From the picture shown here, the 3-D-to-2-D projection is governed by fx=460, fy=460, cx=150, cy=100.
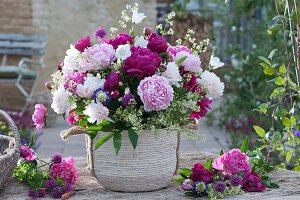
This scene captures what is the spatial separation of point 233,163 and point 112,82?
1.60 feet

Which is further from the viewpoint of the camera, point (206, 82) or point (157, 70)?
point (206, 82)

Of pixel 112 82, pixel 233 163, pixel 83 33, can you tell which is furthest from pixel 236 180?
pixel 83 33

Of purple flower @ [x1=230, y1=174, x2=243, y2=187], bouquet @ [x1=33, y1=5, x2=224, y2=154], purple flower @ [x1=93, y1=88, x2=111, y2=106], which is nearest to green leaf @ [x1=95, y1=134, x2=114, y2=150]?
bouquet @ [x1=33, y1=5, x2=224, y2=154]

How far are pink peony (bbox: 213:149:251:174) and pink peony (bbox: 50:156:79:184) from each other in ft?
1.61

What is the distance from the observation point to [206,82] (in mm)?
1513

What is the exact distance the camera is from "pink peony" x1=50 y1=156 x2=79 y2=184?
1.55 meters

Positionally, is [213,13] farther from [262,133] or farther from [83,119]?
[83,119]

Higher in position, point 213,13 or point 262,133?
point 213,13

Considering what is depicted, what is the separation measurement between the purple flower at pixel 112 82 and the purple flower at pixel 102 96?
0.02m

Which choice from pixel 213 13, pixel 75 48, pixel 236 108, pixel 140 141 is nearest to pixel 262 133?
pixel 140 141

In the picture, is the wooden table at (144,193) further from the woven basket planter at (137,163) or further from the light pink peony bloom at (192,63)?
the light pink peony bloom at (192,63)

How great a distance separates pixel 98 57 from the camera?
4.57ft

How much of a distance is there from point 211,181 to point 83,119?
0.46 metres

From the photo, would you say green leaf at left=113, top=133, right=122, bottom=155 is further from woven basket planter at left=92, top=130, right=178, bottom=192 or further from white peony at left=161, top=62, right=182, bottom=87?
white peony at left=161, top=62, right=182, bottom=87
